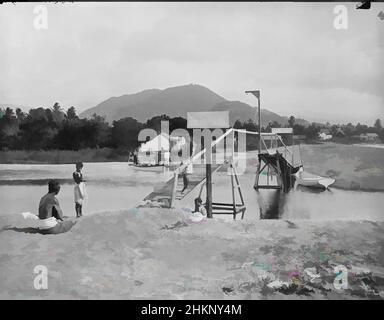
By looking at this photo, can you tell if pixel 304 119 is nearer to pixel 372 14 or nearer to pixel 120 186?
pixel 372 14

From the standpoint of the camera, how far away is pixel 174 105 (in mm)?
3283

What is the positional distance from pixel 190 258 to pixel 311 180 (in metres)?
1.16

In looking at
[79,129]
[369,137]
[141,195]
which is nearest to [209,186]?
[141,195]

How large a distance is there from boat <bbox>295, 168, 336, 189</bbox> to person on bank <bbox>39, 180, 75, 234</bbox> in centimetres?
183

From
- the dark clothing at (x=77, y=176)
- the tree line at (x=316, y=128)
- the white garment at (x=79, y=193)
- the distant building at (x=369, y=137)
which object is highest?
the tree line at (x=316, y=128)

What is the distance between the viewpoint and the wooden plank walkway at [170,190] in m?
3.34

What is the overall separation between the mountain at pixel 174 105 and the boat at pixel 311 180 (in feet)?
1.36

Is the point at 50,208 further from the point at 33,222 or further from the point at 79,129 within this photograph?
the point at 79,129

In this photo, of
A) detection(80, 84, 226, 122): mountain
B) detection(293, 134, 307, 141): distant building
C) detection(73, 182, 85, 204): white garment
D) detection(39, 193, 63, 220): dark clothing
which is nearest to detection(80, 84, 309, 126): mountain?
detection(80, 84, 226, 122): mountain

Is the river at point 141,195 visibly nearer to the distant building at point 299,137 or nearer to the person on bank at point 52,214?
the person on bank at point 52,214

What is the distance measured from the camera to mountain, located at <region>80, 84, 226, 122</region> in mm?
3271

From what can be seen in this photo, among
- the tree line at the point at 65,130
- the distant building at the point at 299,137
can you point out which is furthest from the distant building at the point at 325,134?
the tree line at the point at 65,130

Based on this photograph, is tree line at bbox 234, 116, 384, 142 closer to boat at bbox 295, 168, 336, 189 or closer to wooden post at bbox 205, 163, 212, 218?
boat at bbox 295, 168, 336, 189
